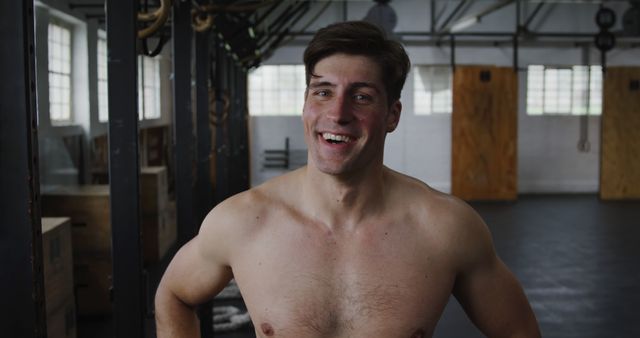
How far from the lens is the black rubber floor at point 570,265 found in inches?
180

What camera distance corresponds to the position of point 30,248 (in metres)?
1.57

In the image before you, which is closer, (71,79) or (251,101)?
(71,79)

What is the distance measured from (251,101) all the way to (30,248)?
404 inches

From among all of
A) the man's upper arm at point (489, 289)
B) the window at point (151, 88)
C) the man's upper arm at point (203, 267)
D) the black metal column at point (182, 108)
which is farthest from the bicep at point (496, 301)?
the window at point (151, 88)

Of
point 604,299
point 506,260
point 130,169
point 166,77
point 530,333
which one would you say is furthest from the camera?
point 166,77

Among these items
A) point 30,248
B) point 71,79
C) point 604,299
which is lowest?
point 604,299

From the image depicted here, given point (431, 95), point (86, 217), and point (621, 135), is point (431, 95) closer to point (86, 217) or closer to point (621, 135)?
point (621, 135)

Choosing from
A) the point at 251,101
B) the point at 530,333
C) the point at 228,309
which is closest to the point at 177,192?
the point at 228,309

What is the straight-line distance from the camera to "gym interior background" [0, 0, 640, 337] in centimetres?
212

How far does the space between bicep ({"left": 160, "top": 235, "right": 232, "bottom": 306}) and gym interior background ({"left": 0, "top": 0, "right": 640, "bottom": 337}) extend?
1.10 ft

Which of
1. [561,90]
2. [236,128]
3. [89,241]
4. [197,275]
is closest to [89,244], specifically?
[89,241]

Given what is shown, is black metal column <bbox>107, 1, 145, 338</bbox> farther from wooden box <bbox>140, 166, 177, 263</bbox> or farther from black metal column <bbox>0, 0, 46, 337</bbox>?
wooden box <bbox>140, 166, 177, 263</bbox>

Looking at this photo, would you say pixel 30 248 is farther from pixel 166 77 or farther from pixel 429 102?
pixel 429 102

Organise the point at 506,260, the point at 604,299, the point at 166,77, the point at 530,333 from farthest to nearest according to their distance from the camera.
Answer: the point at 166,77 < the point at 506,260 < the point at 604,299 < the point at 530,333
